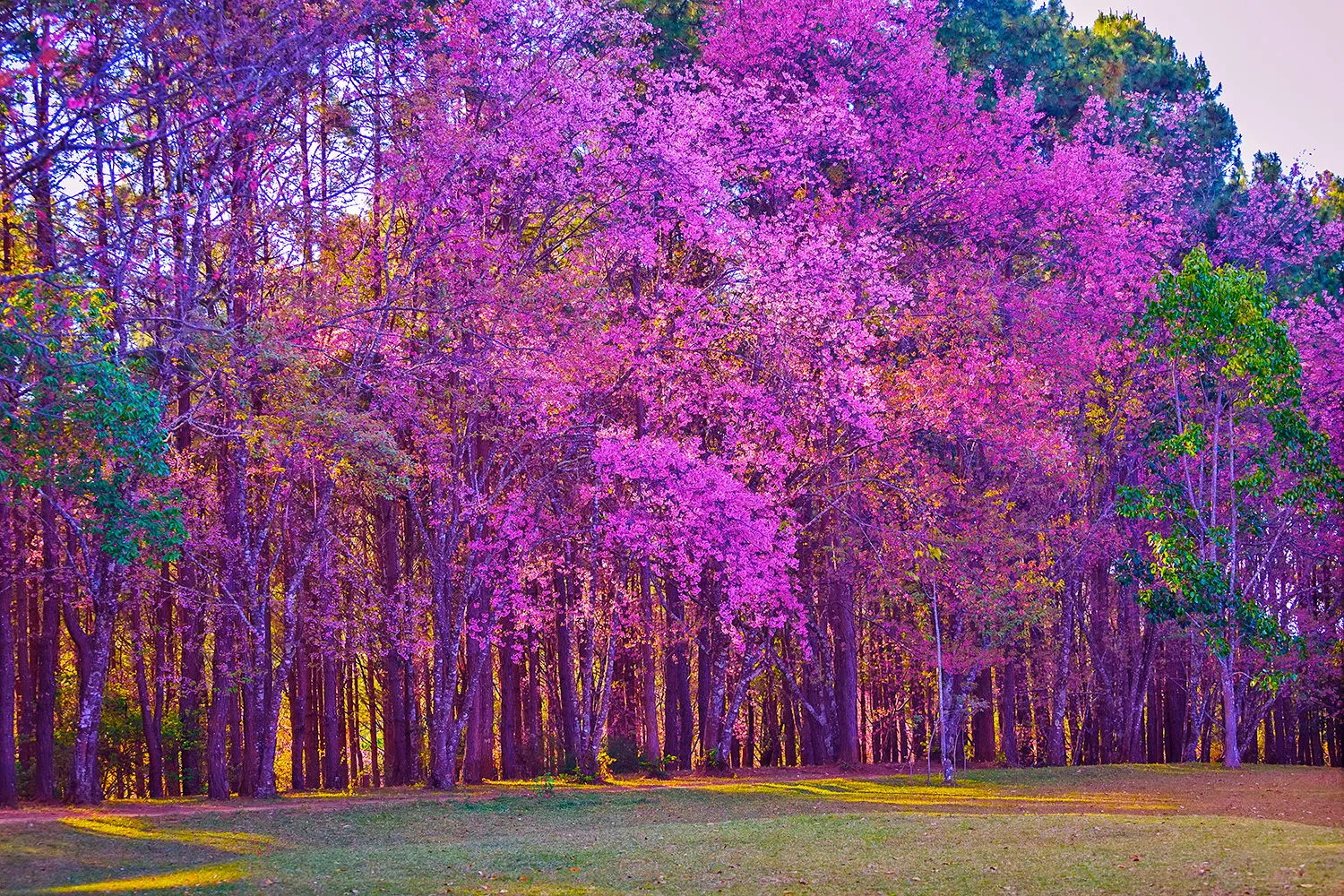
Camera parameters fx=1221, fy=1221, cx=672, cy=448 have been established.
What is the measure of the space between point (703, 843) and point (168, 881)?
6441mm

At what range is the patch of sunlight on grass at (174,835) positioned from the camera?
15719 mm

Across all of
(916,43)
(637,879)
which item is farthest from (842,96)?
(637,879)

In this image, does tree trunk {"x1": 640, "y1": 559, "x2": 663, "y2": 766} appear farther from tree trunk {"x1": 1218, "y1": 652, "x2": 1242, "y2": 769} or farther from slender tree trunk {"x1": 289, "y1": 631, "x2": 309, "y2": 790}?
tree trunk {"x1": 1218, "y1": 652, "x2": 1242, "y2": 769}

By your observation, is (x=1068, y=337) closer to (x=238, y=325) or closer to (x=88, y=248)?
(x=238, y=325)

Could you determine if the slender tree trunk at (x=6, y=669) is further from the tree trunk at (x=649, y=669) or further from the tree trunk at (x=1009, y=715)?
the tree trunk at (x=1009, y=715)

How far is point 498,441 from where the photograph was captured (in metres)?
25.1

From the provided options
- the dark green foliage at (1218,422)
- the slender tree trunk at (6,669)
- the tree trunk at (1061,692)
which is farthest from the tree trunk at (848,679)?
the slender tree trunk at (6,669)

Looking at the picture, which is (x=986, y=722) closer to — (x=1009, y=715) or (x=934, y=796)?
(x=1009, y=715)

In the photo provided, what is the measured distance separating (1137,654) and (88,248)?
29178 millimetres

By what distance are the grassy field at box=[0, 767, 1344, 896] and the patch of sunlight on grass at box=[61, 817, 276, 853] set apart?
4 centimetres

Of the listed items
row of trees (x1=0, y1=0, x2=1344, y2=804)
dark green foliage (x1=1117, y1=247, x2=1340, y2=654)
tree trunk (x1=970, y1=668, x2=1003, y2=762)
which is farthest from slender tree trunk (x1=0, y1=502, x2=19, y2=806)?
tree trunk (x1=970, y1=668, x2=1003, y2=762)

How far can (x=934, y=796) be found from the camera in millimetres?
22844

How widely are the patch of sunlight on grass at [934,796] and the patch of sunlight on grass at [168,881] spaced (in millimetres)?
11336

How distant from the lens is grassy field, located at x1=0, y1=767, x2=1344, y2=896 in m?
12.2
